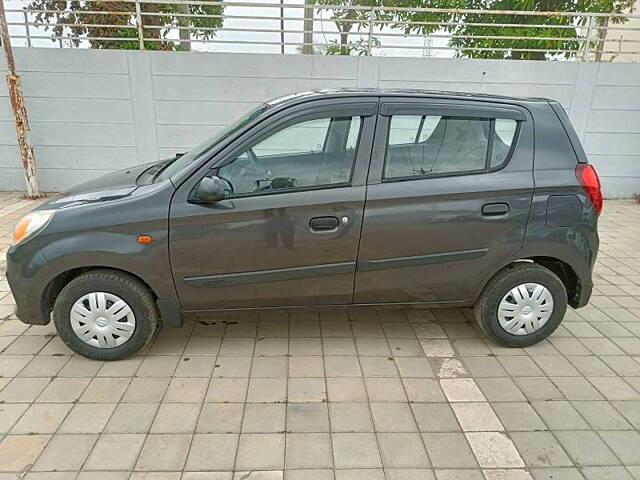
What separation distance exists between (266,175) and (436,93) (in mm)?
1314

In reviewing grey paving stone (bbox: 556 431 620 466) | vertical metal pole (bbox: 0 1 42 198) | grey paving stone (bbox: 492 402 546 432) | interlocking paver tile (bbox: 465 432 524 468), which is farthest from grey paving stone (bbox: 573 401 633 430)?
vertical metal pole (bbox: 0 1 42 198)

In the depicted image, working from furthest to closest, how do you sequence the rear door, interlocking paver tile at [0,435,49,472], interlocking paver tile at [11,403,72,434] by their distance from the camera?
1. the rear door
2. interlocking paver tile at [11,403,72,434]
3. interlocking paver tile at [0,435,49,472]

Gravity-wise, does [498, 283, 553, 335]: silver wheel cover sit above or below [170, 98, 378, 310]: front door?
below

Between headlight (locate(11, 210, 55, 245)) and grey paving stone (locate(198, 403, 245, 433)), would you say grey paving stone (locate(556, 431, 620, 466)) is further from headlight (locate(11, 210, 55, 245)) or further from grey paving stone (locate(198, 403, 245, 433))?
headlight (locate(11, 210, 55, 245))

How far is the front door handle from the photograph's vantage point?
8.87 feet

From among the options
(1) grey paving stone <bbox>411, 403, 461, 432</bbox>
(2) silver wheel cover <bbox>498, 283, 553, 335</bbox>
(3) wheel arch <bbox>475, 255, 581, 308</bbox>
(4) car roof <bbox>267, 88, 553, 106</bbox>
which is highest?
(4) car roof <bbox>267, 88, 553, 106</bbox>

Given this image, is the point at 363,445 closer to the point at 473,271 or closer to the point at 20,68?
the point at 473,271

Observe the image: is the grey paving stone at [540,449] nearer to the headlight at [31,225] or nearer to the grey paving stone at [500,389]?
the grey paving stone at [500,389]

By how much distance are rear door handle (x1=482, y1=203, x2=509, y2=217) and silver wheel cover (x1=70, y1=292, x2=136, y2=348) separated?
2.45 metres

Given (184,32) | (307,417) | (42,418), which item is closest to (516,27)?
(184,32)

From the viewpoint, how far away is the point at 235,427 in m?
2.33

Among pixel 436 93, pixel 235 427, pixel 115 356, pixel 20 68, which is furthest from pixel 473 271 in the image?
pixel 20 68

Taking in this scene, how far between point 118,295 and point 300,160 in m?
1.48

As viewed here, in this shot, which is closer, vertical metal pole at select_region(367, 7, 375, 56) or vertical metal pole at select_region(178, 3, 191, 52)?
vertical metal pole at select_region(367, 7, 375, 56)
